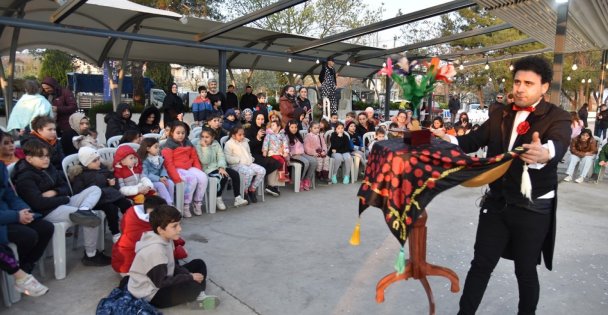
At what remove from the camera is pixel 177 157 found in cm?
522

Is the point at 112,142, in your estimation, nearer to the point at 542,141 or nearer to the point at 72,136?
the point at 72,136

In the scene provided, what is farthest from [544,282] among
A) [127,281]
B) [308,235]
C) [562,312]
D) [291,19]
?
[291,19]

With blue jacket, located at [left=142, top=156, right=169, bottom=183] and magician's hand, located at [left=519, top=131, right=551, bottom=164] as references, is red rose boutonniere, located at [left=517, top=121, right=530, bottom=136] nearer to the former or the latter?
magician's hand, located at [left=519, top=131, right=551, bottom=164]

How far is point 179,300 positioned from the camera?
292 centimetres

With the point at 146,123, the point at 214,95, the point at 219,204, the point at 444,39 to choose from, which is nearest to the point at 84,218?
the point at 219,204

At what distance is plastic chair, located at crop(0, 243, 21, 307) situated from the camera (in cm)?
289

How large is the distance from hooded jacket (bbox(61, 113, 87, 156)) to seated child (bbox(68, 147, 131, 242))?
1.53 metres

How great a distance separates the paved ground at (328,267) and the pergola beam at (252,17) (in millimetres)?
3068

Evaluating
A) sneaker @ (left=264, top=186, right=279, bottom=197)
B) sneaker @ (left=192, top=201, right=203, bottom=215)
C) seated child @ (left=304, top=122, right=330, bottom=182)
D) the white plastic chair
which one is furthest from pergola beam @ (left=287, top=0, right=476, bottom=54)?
the white plastic chair

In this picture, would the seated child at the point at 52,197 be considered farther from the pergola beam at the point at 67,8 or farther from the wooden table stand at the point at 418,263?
the pergola beam at the point at 67,8

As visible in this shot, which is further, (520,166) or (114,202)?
(114,202)

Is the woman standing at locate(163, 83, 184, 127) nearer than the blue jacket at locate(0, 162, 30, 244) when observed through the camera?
No

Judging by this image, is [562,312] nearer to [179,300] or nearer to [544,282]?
[544,282]

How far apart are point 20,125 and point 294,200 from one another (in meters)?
3.71
